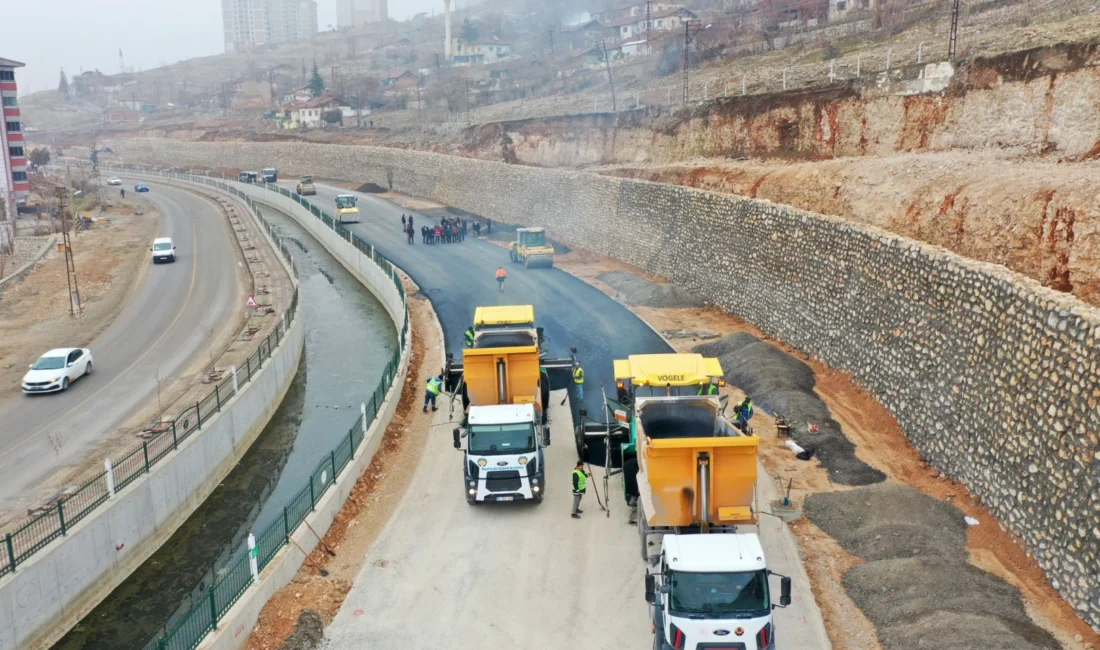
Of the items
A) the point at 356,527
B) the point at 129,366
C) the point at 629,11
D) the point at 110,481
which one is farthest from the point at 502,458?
the point at 629,11

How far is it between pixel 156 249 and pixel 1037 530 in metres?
53.0

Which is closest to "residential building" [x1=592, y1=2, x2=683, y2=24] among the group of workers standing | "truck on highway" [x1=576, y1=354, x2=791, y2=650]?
the group of workers standing

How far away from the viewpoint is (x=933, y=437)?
20.4 meters

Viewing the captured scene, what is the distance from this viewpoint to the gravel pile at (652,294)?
128 feet

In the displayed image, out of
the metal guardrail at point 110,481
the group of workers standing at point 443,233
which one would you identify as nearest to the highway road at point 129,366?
the metal guardrail at point 110,481

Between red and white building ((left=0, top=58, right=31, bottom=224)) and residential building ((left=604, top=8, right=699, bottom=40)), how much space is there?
242 feet

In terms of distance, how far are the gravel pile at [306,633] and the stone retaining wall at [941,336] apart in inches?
496

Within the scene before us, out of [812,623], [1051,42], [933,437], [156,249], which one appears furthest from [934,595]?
[156,249]

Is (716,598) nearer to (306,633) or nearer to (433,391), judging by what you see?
(306,633)

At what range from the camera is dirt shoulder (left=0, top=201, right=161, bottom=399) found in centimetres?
3538

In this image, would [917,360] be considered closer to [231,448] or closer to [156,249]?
[231,448]

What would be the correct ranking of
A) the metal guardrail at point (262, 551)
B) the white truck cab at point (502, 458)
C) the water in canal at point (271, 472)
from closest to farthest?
the metal guardrail at point (262, 551) → the water in canal at point (271, 472) → the white truck cab at point (502, 458)

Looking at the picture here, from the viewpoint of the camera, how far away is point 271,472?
26.5 m

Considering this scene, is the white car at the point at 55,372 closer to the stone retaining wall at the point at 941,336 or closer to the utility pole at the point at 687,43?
the stone retaining wall at the point at 941,336
